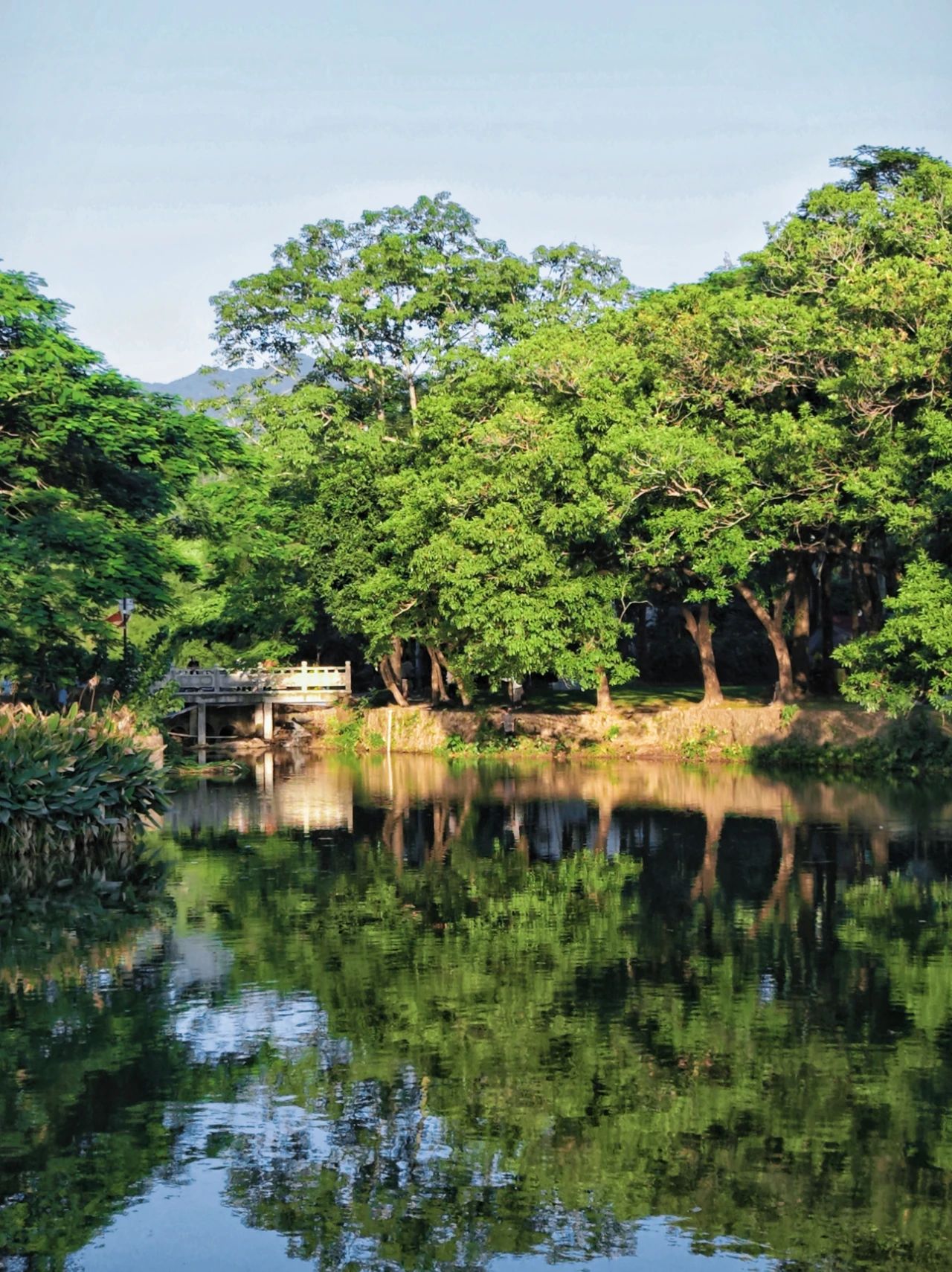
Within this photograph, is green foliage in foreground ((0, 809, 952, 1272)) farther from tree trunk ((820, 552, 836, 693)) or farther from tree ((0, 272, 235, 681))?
tree trunk ((820, 552, 836, 693))

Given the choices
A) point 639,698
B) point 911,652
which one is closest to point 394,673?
point 639,698

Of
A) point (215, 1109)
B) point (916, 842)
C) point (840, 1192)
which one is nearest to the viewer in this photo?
point (840, 1192)

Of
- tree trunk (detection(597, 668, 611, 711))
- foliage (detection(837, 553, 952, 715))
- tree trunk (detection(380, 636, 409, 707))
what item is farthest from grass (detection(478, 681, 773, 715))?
foliage (detection(837, 553, 952, 715))

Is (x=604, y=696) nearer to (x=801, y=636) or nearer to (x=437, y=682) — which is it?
(x=801, y=636)

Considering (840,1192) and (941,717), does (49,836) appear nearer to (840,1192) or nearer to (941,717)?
(840,1192)

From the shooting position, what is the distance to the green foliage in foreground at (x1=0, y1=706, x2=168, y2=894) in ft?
82.5

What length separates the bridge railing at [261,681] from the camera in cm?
6638

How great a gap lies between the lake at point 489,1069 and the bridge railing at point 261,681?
37.6m

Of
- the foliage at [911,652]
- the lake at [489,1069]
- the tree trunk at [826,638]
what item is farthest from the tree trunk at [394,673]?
the lake at [489,1069]

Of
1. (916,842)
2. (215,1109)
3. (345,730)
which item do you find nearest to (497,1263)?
(215,1109)

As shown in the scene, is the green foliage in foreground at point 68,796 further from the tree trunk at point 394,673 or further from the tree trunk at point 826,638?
the tree trunk at point 394,673

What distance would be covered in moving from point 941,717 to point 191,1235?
37487 mm

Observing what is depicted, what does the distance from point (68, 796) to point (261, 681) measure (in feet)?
134

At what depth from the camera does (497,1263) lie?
412 inches
